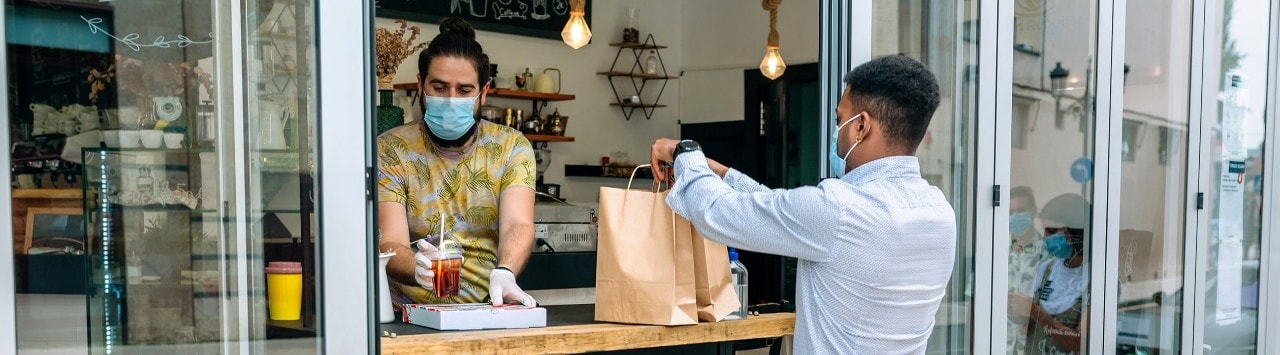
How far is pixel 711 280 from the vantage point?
2.82m

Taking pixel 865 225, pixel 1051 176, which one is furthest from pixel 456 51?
pixel 1051 176

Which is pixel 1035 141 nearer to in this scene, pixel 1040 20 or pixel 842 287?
pixel 1040 20

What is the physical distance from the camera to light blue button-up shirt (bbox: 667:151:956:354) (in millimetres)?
2355

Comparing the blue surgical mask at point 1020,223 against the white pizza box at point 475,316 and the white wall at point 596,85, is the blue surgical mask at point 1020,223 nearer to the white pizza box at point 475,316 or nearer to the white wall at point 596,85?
the white pizza box at point 475,316

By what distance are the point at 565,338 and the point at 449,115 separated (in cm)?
74

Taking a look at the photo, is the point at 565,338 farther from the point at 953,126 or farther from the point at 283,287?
the point at 953,126

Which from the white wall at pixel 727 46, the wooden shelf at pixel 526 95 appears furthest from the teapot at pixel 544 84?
the white wall at pixel 727 46

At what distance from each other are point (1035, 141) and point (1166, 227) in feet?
3.61

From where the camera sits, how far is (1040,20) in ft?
13.0

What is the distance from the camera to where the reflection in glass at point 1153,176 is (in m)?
4.45

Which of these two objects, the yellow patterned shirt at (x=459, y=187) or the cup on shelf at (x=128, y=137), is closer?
the cup on shelf at (x=128, y=137)

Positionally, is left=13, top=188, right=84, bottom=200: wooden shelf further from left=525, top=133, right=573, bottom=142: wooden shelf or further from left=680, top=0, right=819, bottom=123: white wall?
left=680, top=0, right=819, bottom=123: white wall

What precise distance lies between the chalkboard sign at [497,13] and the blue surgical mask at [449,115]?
4401 mm

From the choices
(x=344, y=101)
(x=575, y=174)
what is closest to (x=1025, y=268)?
(x=344, y=101)
